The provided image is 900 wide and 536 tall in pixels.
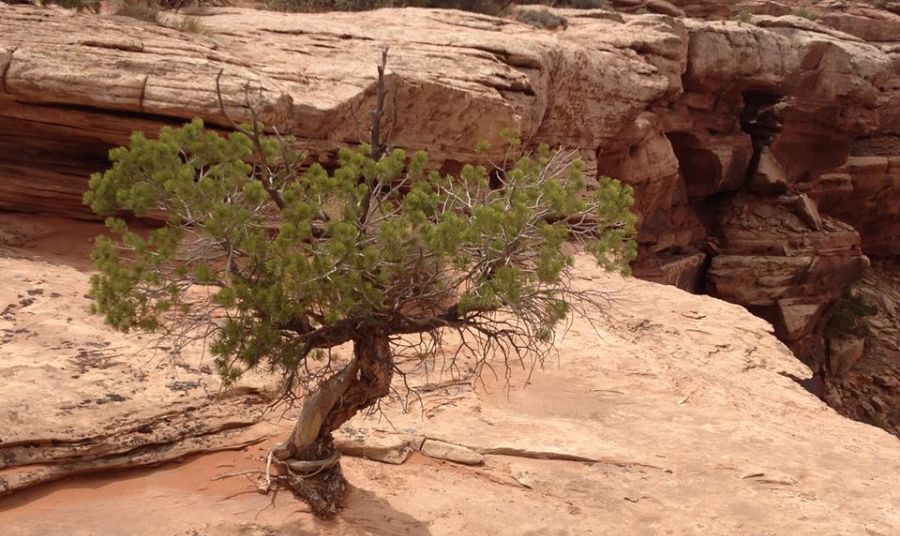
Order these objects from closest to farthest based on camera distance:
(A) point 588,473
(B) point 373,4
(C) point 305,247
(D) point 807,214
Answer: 1. (C) point 305,247
2. (A) point 588,473
3. (B) point 373,4
4. (D) point 807,214

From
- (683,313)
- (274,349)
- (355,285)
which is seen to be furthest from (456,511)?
(683,313)

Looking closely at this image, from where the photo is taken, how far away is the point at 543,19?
16.4 m

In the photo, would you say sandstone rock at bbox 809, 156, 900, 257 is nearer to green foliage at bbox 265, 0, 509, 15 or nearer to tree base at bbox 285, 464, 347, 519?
green foliage at bbox 265, 0, 509, 15

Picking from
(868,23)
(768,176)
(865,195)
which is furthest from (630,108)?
(868,23)

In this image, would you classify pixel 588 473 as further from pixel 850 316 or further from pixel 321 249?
pixel 850 316

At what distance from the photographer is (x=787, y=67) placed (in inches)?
795

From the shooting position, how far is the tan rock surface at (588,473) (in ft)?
19.7

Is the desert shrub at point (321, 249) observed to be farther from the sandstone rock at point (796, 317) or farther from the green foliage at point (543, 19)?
the sandstone rock at point (796, 317)

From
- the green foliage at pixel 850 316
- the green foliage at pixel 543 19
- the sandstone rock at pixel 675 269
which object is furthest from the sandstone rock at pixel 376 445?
the green foliage at pixel 850 316

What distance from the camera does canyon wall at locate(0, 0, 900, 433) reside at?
9.39 meters

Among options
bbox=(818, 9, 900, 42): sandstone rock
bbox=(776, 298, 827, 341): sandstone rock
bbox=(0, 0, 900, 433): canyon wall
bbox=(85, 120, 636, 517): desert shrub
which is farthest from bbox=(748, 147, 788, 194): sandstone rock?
bbox=(85, 120, 636, 517): desert shrub

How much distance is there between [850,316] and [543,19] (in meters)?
13.3

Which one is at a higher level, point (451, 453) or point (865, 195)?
point (451, 453)

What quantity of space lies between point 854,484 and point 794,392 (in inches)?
104
